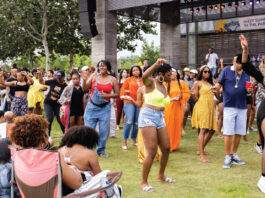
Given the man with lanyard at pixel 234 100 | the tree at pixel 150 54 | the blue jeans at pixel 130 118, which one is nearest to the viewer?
the man with lanyard at pixel 234 100

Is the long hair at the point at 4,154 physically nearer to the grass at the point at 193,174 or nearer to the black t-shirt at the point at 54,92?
the grass at the point at 193,174

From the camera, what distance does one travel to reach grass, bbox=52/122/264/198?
479 cm

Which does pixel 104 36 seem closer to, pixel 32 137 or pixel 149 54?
pixel 32 137

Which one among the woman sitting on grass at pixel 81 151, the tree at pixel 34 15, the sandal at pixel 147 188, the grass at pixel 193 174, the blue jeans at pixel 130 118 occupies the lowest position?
the grass at pixel 193 174

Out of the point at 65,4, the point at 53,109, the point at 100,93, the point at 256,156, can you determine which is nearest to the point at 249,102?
the point at 256,156

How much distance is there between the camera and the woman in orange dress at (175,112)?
7.43 metres

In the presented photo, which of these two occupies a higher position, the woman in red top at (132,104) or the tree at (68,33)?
the tree at (68,33)

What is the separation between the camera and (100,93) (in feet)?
22.4

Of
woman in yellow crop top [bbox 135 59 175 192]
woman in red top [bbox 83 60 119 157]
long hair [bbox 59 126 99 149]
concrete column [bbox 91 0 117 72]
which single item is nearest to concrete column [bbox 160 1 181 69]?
concrete column [bbox 91 0 117 72]

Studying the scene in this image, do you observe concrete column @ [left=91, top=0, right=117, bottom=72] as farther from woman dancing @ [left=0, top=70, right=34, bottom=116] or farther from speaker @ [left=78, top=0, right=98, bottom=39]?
woman dancing @ [left=0, top=70, right=34, bottom=116]

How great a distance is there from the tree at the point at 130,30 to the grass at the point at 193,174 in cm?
2140

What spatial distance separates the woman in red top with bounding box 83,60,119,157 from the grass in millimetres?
588

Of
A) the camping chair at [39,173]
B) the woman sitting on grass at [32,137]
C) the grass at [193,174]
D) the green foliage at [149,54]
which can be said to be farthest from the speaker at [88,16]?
the green foliage at [149,54]

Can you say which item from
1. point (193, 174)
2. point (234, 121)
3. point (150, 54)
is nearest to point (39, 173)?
point (193, 174)
